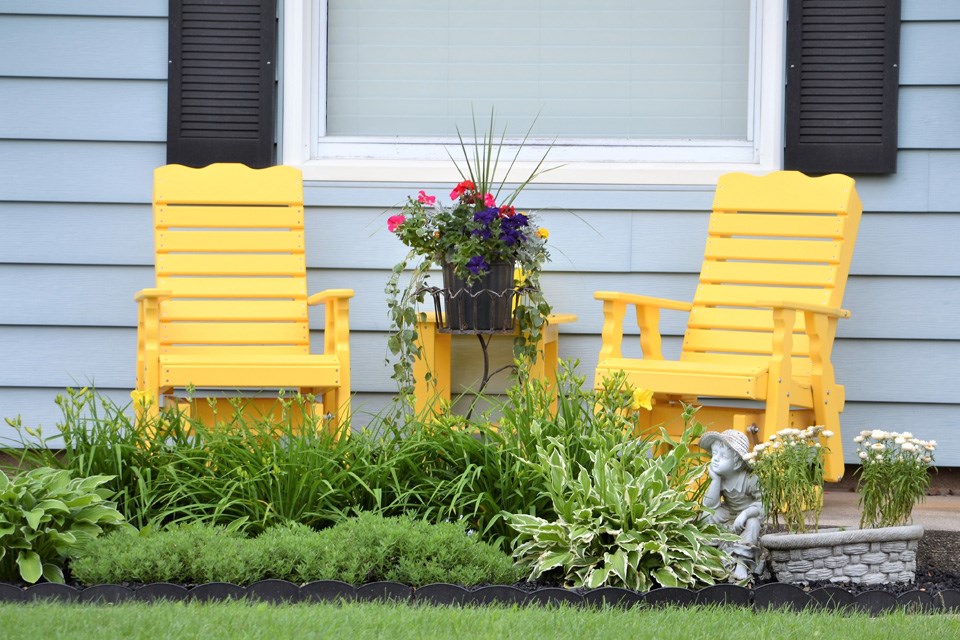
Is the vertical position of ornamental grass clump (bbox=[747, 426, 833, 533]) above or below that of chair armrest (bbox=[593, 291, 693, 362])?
below

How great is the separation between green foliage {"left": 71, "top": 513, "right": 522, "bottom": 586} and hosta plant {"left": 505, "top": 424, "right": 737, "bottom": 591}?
0.10m

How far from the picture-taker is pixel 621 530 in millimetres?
2367

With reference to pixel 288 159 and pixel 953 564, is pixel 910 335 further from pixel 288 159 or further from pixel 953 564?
pixel 288 159

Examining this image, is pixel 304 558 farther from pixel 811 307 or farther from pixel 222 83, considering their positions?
pixel 222 83

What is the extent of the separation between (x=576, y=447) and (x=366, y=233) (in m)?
1.73

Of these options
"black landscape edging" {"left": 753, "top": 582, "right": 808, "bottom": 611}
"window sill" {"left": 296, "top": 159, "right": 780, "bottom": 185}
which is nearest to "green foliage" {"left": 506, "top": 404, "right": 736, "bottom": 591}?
"black landscape edging" {"left": 753, "top": 582, "right": 808, "bottom": 611}

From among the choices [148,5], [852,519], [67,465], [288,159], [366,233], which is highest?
[148,5]

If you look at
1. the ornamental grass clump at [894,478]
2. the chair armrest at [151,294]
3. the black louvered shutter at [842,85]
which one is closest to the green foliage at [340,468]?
the ornamental grass clump at [894,478]

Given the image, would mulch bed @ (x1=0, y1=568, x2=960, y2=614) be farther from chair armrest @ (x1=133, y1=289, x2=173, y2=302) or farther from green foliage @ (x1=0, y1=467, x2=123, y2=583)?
chair armrest @ (x1=133, y1=289, x2=173, y2=302)

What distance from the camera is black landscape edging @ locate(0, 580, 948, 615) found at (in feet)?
7.30

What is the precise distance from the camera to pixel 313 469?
106 inches

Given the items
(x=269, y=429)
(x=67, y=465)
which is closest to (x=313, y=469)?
(x=269, y=429)

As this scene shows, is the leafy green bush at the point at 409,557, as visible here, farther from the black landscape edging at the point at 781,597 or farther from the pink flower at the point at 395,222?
the pink flower at the point at 395,222

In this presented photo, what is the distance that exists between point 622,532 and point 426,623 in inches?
21.3
